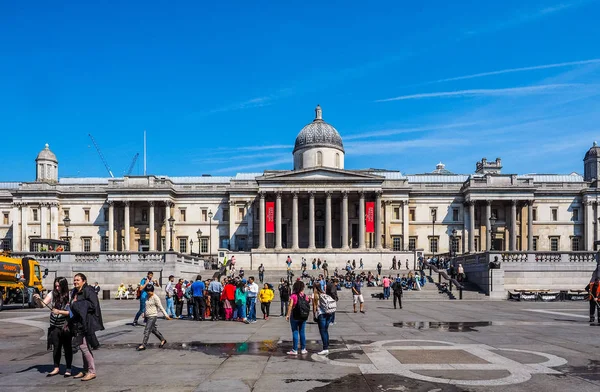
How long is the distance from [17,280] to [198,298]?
14438mm

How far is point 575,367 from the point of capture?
13258 mm

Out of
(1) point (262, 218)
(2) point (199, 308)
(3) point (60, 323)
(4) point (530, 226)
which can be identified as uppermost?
(1) point (262, 218)

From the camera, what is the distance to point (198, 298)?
85.2 feet

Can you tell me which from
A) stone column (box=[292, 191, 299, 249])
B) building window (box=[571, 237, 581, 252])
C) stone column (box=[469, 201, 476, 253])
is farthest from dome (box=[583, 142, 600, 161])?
stone column (box=[292, 191, 299, 249])

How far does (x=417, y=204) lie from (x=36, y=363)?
7309cm

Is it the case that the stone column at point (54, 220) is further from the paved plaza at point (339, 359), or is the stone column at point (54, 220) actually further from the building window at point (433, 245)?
the paved plaza at point (339, 359)

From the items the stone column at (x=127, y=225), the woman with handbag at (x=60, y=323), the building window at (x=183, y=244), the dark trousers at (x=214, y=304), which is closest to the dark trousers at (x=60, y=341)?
the woman with handbag at (x=60, y=323)

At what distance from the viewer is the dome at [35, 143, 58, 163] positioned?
85.3 metres

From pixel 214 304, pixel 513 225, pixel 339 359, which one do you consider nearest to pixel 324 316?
pixel 339 359

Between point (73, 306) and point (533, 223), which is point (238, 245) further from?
point (73, 306)

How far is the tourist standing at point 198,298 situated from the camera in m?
25.8

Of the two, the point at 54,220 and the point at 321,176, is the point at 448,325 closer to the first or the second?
the point at 321,176

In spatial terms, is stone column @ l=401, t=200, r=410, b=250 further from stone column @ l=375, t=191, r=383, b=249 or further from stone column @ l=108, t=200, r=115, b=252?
stone column @ l=108, t=200, r=115, b=252

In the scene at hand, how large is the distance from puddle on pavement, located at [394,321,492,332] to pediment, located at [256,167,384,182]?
52.4 meters
